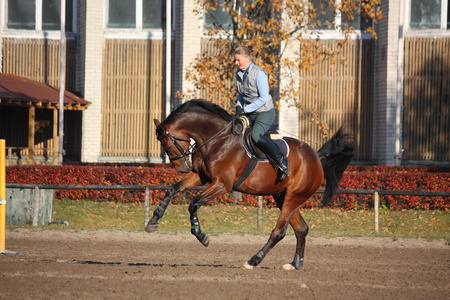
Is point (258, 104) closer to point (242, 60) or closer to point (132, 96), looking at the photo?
point (242, 60)

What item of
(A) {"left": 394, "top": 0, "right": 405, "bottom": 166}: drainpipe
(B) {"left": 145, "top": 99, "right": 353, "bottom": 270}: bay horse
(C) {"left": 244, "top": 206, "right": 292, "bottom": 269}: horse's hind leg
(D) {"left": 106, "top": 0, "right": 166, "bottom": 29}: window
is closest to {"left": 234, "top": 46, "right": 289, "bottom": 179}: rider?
(B) {"left": 145, "top": 99, "right": 353, "bottom": 270}: bay horse

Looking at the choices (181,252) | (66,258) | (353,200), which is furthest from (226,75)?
(66,258)

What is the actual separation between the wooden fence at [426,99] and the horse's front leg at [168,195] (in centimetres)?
1936

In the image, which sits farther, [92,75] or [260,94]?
[92,75]

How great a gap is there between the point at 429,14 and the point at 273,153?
67.7 feet

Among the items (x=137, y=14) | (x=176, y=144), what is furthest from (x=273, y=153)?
(x=137, y=14)

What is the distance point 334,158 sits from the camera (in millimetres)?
9992

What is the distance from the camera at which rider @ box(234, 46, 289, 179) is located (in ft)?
28.3

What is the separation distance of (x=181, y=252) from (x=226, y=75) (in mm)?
9052

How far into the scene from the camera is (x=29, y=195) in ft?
49.3

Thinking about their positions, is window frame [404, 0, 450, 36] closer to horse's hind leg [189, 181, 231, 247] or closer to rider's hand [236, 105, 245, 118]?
rider's hand [236, 105, 245, 118]

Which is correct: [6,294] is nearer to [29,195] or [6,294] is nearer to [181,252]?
[181,252]

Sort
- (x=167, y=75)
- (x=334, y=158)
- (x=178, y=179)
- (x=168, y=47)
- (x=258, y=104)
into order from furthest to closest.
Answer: (x=168, y=47) < (x=167, y=75) < (x=178, y=179) < (x=334, y=158) < (x=258, y=104)

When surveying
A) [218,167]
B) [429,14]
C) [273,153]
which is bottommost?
[218,167]
